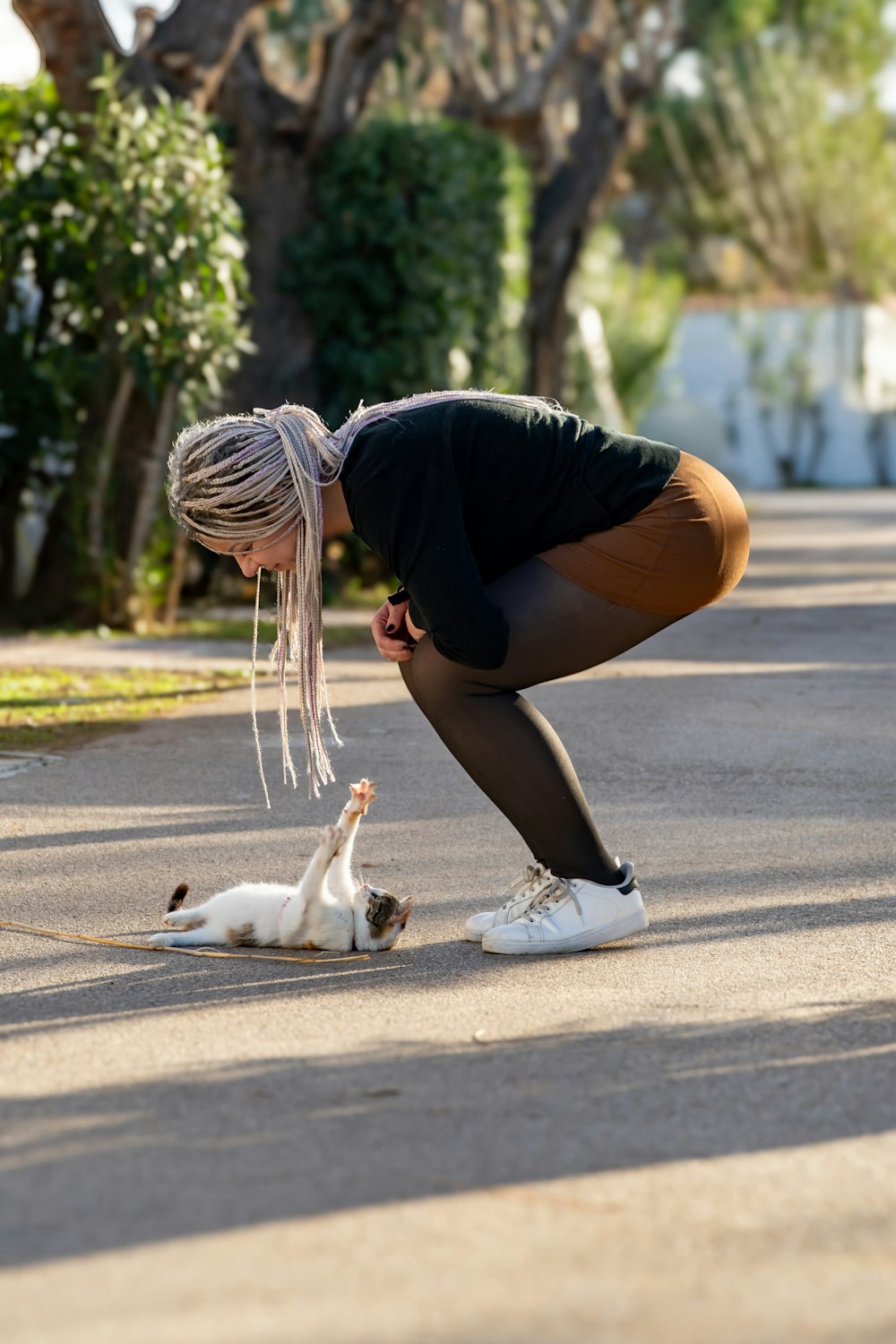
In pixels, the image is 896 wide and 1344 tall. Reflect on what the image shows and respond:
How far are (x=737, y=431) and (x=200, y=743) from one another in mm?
31541

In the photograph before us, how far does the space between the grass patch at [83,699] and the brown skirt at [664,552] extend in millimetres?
3432

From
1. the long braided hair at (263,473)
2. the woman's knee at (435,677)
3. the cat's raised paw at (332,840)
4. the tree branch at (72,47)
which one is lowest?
the cat's raised paw at (332,840)

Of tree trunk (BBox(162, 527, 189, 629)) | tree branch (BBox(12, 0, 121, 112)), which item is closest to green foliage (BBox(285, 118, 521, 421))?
tree trunk (BBox(162, 527, 189, 629))

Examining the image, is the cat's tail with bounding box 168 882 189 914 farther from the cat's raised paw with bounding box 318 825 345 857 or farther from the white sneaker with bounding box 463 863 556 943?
the white sneaker with bounding box 463 863 556 943

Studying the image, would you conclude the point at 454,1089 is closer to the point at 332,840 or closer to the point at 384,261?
the point at 332,840

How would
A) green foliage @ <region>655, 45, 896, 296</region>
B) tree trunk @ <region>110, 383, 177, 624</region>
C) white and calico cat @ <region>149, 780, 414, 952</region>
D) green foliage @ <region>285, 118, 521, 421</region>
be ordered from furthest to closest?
green foliage @ <region>655, 45, 896, 296</region>, green foliage @ <region>285, 118, 521, 421</region>, tree trunk @ <region>110, 383, 177, 624</region>, white and calico cat @ <region>149, 780, 414, 952</region>

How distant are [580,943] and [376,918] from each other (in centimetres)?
50

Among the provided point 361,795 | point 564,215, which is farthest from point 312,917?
point 564,215

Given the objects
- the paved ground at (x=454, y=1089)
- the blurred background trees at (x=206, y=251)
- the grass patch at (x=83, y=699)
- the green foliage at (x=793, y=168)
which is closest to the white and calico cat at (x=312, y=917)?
the paved ground at (x=454, y=1089)

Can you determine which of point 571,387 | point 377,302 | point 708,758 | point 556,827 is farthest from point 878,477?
point 556,827

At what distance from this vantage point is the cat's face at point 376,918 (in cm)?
429

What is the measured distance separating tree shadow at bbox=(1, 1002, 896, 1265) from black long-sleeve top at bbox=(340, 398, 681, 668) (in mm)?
1011

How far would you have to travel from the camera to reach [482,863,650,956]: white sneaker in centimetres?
425

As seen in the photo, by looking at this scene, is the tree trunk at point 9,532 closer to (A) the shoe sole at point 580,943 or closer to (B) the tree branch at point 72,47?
(B) the tree branch at point 72,47
